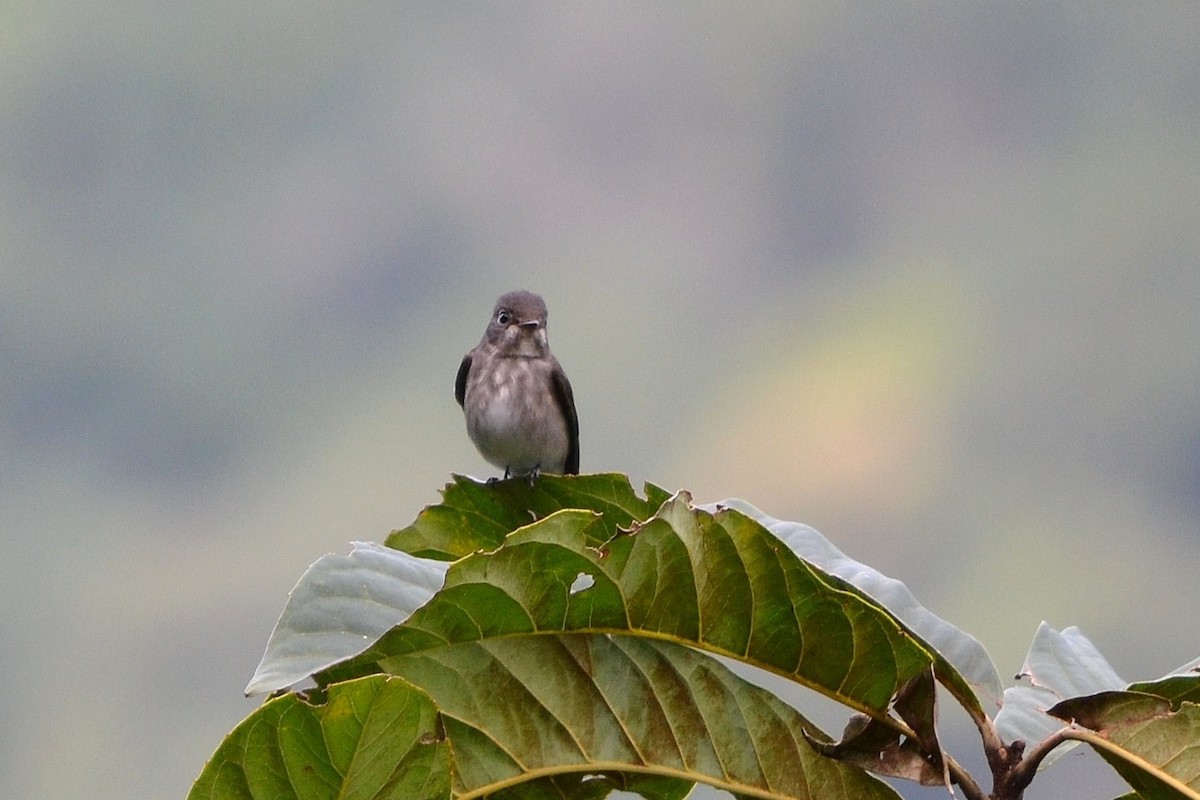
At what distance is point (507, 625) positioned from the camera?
175 cm

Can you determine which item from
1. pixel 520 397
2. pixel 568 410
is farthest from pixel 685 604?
pixel 568 410

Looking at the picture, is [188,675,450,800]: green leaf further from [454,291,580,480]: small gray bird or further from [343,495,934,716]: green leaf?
[454,291,580,480]: small gray bird

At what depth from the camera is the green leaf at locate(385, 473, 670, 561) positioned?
242 centimetres

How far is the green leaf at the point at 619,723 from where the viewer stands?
1.80 meters

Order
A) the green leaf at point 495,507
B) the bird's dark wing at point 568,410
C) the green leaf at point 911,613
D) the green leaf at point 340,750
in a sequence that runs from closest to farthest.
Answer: the green leaf at point 340,750 < the green leaf at point 911,613 < the green leaf at point 495,507 < the bird's dark wing at point 568,410

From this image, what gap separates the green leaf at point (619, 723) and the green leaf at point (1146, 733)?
29cm

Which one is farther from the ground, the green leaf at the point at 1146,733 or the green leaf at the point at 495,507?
the green leaf at the point at 495,507

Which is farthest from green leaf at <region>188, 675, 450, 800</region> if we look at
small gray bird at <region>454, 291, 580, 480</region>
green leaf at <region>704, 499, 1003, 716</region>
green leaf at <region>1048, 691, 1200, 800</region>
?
small gray bird at <region>454, 291, 580, 480</region>

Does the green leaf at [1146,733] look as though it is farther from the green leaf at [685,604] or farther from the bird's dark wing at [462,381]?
the bird's dark wing at [462,381]

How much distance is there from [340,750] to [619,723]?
394 mm

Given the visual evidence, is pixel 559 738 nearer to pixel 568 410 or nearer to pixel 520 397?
pixel 520 397

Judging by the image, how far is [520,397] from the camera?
6.75 m

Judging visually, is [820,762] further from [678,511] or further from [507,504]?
[507,504]

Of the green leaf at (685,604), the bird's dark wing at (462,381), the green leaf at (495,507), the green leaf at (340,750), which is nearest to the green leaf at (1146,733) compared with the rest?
the green leaf at (685,604)
